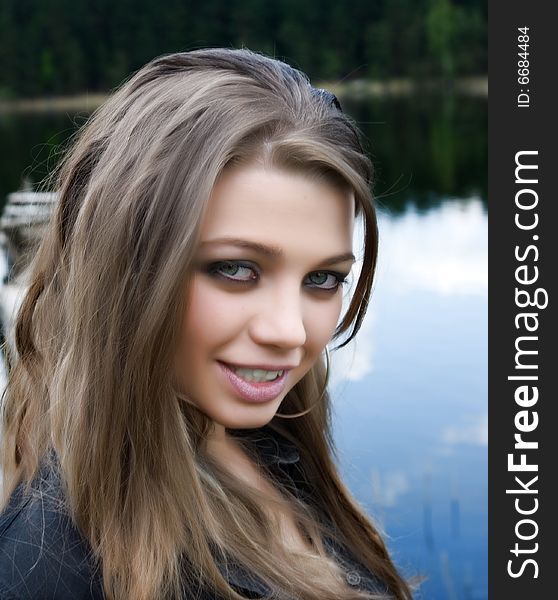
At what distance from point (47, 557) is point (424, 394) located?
25.2 ft

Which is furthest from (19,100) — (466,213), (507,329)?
(507,329)

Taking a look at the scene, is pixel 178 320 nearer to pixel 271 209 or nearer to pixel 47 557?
pixel 271 209

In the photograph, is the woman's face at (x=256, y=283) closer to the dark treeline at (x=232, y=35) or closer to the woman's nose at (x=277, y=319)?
the woman's nose at (x=277, y=319)

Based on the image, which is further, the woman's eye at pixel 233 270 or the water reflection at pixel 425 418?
the water reflection at pixel 425 418

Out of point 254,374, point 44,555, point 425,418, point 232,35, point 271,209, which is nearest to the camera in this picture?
point 44,555

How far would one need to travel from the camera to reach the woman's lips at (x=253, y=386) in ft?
5.60

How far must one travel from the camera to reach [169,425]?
165 centimetres

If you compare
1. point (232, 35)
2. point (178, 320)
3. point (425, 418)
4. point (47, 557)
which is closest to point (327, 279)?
point (178, 320)

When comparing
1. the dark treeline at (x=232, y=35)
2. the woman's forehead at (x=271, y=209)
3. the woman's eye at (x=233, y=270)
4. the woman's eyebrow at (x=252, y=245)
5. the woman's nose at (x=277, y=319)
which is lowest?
the woman's nose at (x=277, y=319)

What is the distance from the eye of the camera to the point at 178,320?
158 centimetres

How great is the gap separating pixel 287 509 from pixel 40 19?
47.1 m

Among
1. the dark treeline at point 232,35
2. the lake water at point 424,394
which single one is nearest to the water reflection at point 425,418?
the lake water at point 424,394

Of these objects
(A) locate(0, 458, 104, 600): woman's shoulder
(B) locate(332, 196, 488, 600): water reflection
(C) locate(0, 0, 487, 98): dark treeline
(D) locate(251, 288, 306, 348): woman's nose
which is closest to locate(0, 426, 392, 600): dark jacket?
(A) locate(0, 458, 104, 600): woman's shoulder

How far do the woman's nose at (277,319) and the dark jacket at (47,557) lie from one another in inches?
17.9
